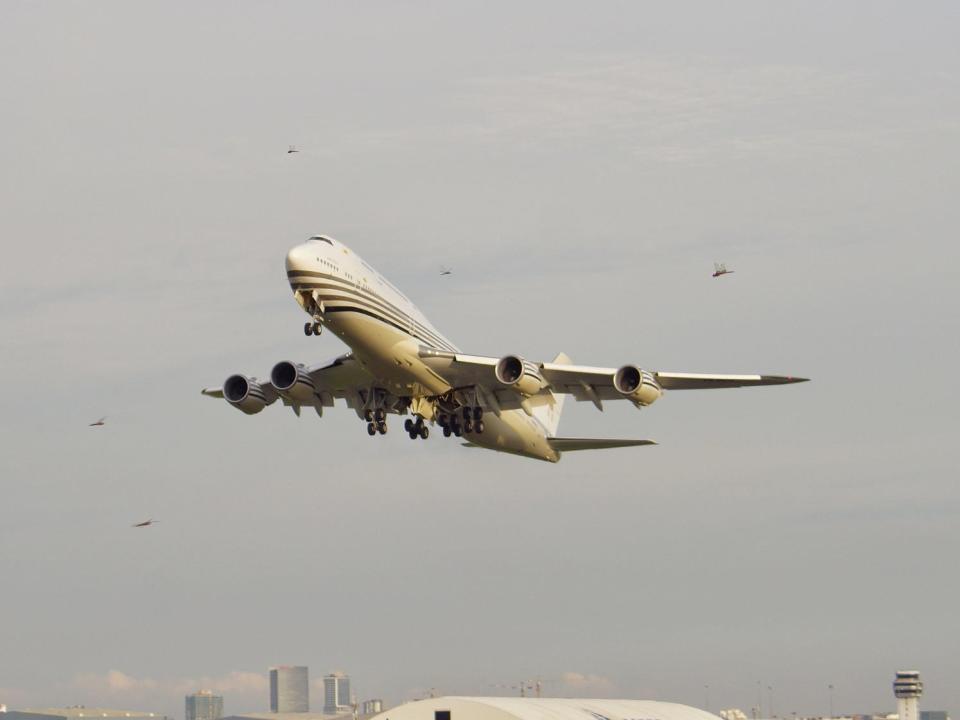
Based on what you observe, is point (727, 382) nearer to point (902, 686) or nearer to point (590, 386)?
point (590, 386)

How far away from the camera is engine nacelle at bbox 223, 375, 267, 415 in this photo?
62000 mm

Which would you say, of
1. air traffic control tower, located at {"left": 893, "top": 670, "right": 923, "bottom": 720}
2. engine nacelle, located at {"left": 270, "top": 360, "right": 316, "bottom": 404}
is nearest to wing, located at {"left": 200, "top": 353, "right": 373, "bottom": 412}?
engine nacelle, located at {"left": 270, "top": 360, "right": 316, "bottom": 404}

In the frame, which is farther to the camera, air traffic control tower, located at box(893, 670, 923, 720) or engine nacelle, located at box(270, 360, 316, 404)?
air traffic control tower, located at box(893, 670, 923, 720)

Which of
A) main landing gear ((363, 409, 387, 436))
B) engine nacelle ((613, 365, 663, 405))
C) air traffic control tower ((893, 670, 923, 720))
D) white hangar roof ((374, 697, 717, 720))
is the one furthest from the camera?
air traffic control tower ((893, 670, 923, 720))

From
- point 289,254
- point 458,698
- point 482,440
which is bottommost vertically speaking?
point 458,698

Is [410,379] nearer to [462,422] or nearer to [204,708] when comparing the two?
[462,422]

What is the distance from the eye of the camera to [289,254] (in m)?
51.9

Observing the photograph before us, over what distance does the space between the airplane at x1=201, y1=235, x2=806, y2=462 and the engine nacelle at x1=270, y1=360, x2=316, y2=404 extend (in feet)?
0.16

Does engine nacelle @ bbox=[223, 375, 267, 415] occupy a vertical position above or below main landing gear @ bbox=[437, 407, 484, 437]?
above

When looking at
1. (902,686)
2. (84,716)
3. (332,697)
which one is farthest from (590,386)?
(332,697)

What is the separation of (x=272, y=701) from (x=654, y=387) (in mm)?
148246

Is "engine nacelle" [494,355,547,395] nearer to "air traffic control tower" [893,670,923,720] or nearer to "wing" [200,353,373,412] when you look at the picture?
"wing" [200,353,373,412]

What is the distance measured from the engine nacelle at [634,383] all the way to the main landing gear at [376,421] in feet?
34.9

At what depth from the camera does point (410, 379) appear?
57.5 metres
